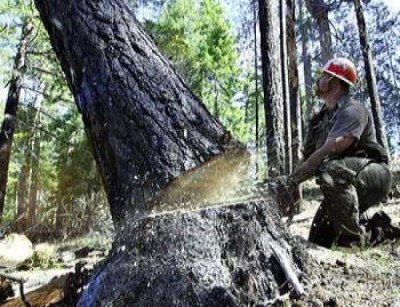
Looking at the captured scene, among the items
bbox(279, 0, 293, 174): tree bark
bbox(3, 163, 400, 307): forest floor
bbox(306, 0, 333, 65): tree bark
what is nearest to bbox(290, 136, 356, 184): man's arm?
bbox(3, 163, 400, 307): forest floor

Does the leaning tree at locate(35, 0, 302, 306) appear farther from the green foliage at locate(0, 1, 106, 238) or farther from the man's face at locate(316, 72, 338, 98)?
the green foliage at locate(0, 1, 106, 238)

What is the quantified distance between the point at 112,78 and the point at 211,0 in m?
25.8

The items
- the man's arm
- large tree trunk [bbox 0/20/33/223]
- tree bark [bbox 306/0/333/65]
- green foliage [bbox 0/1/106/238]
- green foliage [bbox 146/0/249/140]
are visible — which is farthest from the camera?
green foliage [bbox 146/0/249/140]

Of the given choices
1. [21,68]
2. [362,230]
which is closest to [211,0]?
[21,68]

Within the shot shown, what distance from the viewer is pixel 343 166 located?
13.0 feet

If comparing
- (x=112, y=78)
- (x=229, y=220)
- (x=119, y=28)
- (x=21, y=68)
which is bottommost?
(x=229, y=220)

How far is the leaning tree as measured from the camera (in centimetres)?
222

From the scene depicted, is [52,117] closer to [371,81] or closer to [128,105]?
[371,81]

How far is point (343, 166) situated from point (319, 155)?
0.26 metres

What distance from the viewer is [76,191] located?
1416cm

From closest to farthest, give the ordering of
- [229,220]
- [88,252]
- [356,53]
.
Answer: [229,220], [88,252], [356,53]

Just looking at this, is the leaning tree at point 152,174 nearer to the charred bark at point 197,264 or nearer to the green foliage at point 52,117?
the charred bark at point 197,264

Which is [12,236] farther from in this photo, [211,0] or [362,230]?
[211,0]

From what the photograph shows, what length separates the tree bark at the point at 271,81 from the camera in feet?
27.2
